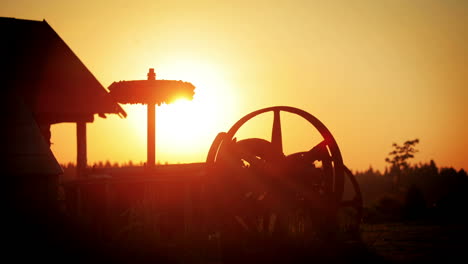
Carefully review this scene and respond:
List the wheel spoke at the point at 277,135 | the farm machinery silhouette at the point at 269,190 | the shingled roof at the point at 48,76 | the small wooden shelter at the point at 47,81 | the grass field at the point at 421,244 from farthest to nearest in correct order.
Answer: the shingled roof at the point at 48,76 < the small wooden shelter at the point at 47,81 < the wheel spoke at the point at 277,135 < the grass field at the point at 421,244 < the farm machinery silhouette at the point at 269,190

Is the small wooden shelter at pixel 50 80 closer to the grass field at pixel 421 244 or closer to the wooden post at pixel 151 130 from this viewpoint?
the wooden post at pixel 151 130

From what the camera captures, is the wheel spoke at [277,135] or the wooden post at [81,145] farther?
the wooden post at [81,145]

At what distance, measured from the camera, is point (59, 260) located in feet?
33.9

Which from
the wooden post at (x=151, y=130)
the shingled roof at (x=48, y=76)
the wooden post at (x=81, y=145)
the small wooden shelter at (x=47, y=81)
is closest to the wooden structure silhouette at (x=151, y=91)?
the wooden post at (x=151, y=130)

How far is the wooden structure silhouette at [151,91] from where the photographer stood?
16.5m

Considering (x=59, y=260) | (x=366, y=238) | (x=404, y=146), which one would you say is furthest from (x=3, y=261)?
(x=404, y=146)

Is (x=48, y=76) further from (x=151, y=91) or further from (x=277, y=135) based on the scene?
(x=277, y=135)

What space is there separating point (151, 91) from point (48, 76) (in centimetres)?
473

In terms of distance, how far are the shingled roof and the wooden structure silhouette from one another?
281cm

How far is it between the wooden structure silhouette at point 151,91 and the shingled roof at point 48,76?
2.81m

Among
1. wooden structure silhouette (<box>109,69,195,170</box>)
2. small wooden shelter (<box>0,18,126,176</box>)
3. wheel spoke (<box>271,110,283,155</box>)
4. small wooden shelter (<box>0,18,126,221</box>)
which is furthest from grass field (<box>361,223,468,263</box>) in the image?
small wooden shelter (<box>0,18,126,176</box>)

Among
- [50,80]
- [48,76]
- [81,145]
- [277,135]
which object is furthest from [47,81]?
[277,135]

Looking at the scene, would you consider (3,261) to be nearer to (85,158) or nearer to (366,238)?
(366,238)

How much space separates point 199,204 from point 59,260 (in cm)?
373
